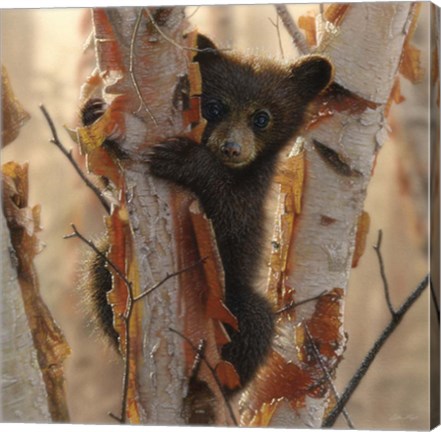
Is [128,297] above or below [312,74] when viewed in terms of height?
below

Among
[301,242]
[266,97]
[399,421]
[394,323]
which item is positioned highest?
[266,97]

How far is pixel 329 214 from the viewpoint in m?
3.94

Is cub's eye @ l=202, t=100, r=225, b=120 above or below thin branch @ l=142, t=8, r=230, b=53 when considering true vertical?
below

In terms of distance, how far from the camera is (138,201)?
392cm

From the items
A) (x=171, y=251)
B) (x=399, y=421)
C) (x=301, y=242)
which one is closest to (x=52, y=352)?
(x=171, y=251)

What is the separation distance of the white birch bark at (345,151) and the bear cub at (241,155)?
9cm

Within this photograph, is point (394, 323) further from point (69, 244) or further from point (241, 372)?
point (69, 244)

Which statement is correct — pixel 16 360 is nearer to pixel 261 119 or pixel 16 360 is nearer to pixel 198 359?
pixel 198 359

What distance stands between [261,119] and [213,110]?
0.17m

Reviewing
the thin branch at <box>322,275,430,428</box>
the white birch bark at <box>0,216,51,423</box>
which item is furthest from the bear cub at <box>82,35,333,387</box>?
the white birch bark at <box>0,216,51,423</box>

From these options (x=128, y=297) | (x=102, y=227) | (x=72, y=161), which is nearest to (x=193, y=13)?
(x=72, y=161)

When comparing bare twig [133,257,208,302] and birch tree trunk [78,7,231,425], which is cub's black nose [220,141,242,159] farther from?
bare twig [133,257,208,302]

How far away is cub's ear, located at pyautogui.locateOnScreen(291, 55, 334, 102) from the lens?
153 inches

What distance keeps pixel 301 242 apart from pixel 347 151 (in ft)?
1.18
